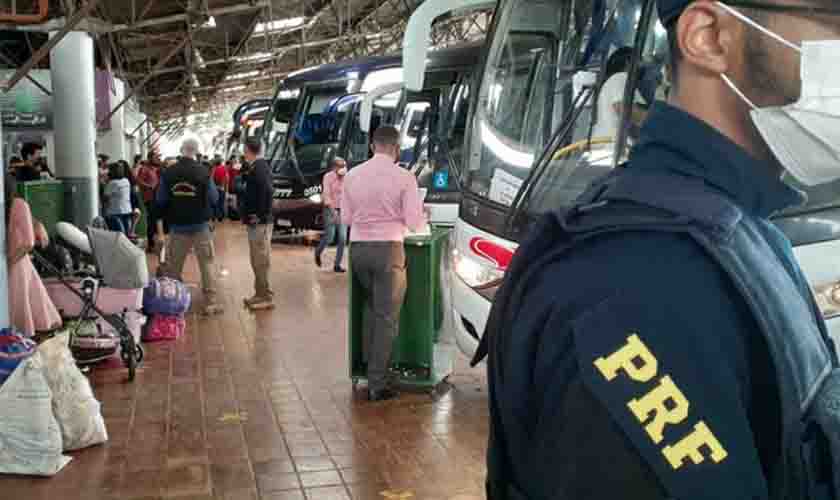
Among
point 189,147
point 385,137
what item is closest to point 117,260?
point 385,137

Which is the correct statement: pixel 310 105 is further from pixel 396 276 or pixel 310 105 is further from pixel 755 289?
pixel 755 289

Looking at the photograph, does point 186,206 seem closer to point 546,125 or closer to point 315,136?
point 546,125

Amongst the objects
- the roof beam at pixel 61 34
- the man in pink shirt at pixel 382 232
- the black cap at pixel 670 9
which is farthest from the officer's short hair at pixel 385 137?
the roof beam at pixel 61 34

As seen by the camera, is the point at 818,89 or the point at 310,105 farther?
the point at 310,105

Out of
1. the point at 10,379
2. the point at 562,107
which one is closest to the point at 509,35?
the point at 562,107

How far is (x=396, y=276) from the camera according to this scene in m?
6.78

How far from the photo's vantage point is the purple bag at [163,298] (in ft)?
30.0

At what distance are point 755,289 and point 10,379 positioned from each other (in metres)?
5.02

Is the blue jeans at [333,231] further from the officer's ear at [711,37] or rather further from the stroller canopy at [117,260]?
the officer's ear at [711,37]

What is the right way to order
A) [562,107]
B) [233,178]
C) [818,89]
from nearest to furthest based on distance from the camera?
[818,89]
[562,107]
[233,178]

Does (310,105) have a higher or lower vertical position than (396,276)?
higher

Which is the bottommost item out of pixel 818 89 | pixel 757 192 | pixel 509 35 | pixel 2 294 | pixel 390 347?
pixel 390 347

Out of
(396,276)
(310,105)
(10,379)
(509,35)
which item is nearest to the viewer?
(10,379)

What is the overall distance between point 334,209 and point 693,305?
13.4m
